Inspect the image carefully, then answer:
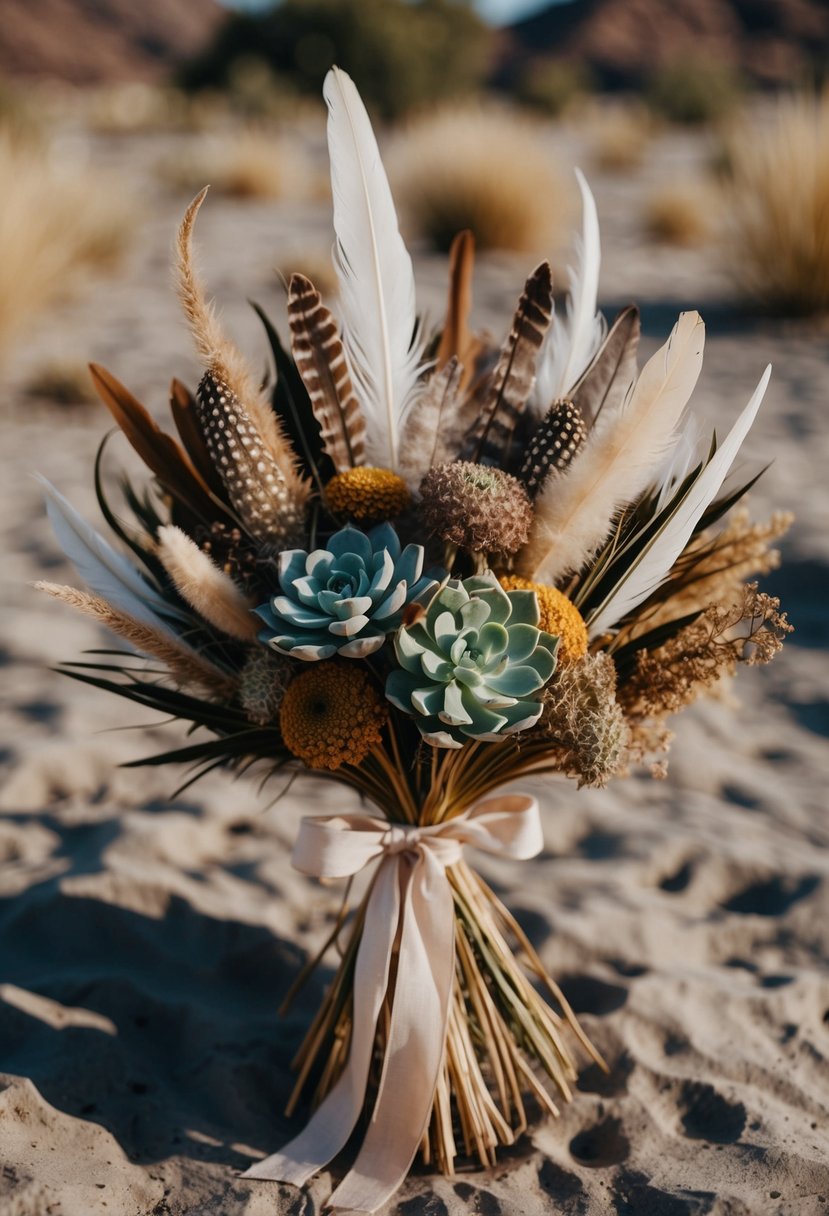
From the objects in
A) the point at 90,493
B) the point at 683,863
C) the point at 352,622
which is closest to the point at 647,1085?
the point at 683,863

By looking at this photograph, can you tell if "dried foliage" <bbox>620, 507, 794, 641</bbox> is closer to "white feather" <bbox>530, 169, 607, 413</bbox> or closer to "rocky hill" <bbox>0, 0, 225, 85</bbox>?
"white feather" <bbox>530, 169, 607, 413</bbox>

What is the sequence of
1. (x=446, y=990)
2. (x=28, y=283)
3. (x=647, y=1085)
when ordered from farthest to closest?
(x=28, y=283)
(x=647, y=1085)
(x=446, y=990)

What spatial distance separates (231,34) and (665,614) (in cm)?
2235

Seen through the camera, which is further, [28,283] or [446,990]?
[28,283]

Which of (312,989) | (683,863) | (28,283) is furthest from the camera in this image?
(28,283)

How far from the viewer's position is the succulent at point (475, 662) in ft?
3.67

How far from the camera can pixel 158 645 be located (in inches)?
48.9

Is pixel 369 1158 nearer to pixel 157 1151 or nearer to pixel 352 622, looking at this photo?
pixel 157 1151

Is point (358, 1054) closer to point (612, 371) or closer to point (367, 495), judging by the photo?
point (367, 495)

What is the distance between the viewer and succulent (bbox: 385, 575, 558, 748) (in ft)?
3.67

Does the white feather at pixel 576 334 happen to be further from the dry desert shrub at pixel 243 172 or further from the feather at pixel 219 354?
the dry desert shrub at pixel 243 172

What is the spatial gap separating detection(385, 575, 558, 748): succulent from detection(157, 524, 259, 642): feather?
0.22 meters

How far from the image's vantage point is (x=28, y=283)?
5.61m

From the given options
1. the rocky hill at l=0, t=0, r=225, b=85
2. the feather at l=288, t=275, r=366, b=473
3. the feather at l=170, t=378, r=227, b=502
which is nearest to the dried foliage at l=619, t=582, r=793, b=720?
the feather at l=288, t=275, r=366, b=473
